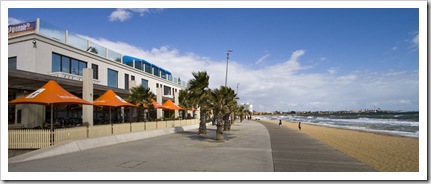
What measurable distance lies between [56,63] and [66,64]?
49.4 inches

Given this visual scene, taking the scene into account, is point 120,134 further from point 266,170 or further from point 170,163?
point 266,170

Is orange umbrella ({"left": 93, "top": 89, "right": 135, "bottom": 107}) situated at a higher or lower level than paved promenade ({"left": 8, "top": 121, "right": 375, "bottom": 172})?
higher

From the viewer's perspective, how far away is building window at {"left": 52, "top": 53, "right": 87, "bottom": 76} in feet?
68.6

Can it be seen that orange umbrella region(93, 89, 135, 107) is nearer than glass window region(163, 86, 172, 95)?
Yes

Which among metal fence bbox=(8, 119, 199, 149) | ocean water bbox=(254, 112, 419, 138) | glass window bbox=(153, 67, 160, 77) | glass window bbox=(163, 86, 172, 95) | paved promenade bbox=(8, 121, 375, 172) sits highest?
glass window bbox=(153, 67, 160, 77)

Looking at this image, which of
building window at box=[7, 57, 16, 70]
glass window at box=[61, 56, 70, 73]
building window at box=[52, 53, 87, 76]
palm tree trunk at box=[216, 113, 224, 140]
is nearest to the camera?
palm tree trunk at box=[216, 113, 224, 140]

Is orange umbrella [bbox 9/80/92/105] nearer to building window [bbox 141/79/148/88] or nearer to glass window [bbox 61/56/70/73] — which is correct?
glass window [bbox 61/56/70/73]

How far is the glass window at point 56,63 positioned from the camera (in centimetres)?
2070

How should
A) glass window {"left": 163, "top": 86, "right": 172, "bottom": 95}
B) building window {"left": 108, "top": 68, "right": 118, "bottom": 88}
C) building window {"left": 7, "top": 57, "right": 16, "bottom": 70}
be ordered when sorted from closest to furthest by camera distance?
building window {"left": 7, "top": 57, "right": 16, "bottom": 70}
building window {"left": 108, "top": 68, "right": 118, "bottom": 88}
glass window {"left": 163, "top": 86, "right": 172, "bottom": 95}

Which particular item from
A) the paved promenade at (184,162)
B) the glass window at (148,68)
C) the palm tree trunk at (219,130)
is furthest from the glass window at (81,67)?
the glass window at (148,68)

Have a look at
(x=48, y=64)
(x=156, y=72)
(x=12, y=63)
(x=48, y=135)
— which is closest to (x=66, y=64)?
(x=48, y=64)

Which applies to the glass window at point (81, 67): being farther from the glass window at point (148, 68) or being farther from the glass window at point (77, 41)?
the glass window at point (148, 68)

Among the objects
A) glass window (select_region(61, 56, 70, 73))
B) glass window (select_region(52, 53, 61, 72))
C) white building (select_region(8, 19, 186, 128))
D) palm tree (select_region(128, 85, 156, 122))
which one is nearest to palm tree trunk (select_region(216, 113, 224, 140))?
palm tree (select_region(128, 85, 156, 122))

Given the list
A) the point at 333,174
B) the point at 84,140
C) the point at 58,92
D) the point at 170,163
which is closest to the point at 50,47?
the point at 58,92
